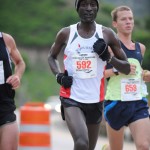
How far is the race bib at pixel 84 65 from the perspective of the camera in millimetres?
7973

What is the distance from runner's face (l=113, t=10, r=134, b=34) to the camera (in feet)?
29.6

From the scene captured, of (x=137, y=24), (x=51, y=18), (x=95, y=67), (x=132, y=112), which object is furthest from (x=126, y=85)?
(x=51, y=18)

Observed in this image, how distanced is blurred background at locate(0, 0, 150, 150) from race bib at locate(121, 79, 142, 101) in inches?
1492

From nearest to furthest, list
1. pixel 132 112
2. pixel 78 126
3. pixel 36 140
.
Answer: pixel 78 126 → pixel 132 112 → pixel 36 140

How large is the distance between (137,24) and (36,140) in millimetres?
45779

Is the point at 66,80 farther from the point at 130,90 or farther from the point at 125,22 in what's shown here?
the point at 125,22

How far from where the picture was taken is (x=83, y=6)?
801 cm

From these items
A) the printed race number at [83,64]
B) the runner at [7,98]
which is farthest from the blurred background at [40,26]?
the runner at [7,98]

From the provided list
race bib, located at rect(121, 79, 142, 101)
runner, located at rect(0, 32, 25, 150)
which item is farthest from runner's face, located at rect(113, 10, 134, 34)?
runner, located at rect(0, 32, 25, 150)

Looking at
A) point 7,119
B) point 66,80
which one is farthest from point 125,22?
point 7,119

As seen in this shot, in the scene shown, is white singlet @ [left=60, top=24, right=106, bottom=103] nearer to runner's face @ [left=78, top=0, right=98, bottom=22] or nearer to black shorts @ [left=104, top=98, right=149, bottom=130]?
runner's face @ [left=78, top=0, right=98, bottom=22]

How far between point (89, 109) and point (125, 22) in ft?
4.91

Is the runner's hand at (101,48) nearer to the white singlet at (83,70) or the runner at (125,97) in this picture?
the white singlet at (83,70)

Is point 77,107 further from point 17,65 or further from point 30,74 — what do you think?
point 30,74
